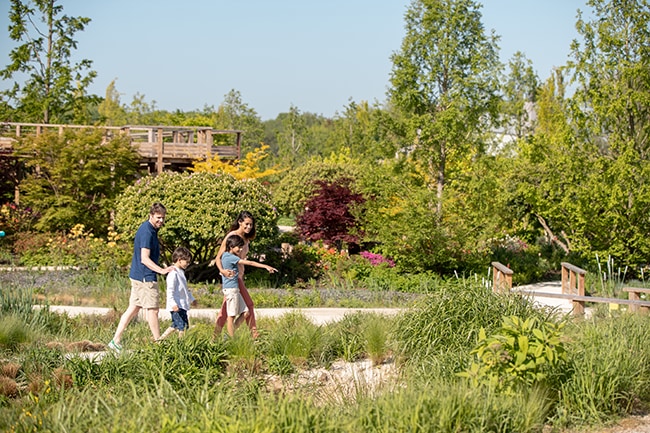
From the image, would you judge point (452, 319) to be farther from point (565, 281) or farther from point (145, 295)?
point (565, 281)

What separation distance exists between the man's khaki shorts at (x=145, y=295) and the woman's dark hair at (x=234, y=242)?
938mm

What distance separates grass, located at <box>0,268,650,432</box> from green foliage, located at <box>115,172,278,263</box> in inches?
199

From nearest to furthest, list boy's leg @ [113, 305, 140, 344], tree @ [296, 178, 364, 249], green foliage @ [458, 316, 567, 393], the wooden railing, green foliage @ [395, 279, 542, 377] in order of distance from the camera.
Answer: green foliage @ [458, 316, 567, 393]
green foliage @ [395, 279, 542, 377]
boy's leg @ [113, 305, 140, 344]
the wooden railing
tree @ [296, 178, 364, 249]

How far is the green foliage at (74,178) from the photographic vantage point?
18297 mm

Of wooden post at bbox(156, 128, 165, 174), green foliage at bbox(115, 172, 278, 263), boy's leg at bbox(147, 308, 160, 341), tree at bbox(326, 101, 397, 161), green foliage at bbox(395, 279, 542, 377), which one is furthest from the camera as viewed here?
tree at bbox(326, 101, 397, 161)

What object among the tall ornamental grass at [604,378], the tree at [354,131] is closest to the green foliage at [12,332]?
the tall ornamental grass at [604,378]

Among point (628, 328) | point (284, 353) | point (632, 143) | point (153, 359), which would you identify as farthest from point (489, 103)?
point (153, 359)

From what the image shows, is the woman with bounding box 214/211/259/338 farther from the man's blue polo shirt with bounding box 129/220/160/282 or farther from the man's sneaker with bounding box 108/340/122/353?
the man's sneaker with bounding box 108/340/122/353

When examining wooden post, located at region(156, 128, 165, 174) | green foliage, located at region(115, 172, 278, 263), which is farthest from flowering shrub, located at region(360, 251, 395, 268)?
wooden post, located at region(156, 128, 165, 174)

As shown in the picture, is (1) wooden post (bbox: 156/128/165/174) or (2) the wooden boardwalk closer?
(2) the wooden boardwalk

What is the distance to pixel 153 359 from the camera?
253 inches

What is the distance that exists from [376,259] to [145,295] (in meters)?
8.64

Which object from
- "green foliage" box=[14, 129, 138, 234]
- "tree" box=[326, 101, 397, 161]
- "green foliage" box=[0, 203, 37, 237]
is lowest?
"green foliage" box=[0, 203, 37, 237]

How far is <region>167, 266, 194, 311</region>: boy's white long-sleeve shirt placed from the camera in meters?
8.09
